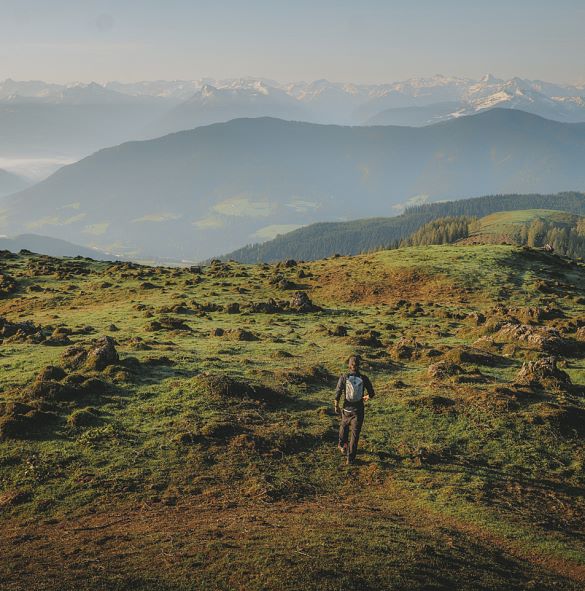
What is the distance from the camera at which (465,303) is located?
56750 mm

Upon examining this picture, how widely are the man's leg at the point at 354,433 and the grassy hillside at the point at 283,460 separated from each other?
0.53 m

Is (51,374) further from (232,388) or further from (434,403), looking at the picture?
(434,403)

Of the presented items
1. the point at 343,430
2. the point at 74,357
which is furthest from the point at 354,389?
the point at 74,357

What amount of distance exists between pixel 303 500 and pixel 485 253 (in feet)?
217

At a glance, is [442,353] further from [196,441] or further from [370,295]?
[370,295]

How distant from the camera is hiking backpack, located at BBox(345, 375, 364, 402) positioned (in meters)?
19.9

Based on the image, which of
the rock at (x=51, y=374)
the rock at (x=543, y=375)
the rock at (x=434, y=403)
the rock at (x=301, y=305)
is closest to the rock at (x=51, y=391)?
the rock at (x=51, y=374)

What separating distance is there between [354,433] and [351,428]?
0.81 feet

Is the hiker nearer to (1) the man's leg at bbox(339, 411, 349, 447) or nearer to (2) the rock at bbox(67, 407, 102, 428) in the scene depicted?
(1) the man's leg at bbox(339, 411, 349, 447)

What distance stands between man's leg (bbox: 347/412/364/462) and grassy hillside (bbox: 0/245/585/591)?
→ 53 cm

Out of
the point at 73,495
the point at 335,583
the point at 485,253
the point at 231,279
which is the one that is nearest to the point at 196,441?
the point at 73,495

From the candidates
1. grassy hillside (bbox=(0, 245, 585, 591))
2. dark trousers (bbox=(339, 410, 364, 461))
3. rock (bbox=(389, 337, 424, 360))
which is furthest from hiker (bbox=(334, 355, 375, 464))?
rock (bbox=(389, 337, 424, 360))

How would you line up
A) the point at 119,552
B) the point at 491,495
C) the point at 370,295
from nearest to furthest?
1. the point at 119,552
2. the point at 491,495
3. the point at 370,295

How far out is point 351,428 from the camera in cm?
2000
